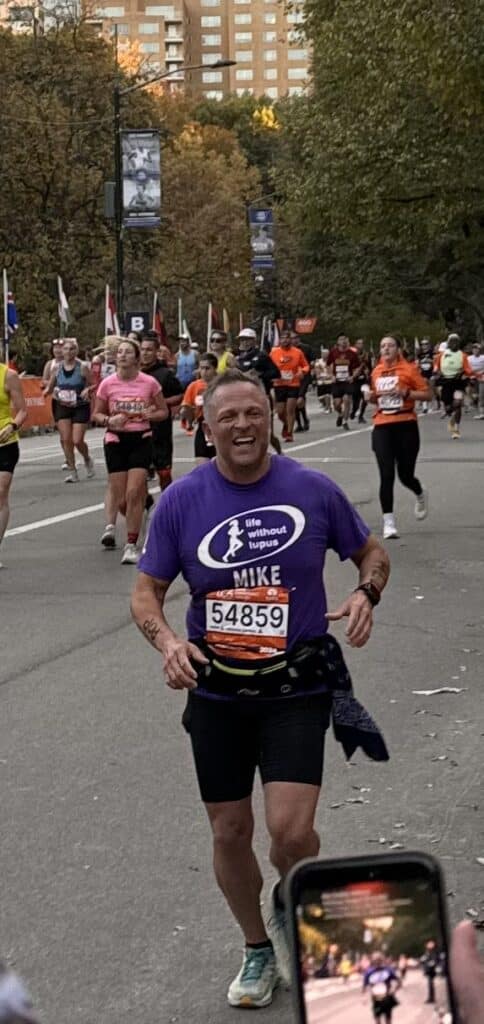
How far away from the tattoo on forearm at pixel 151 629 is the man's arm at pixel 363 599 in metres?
0.44

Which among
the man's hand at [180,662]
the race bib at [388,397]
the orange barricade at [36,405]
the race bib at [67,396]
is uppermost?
the man's hand at [180,662]

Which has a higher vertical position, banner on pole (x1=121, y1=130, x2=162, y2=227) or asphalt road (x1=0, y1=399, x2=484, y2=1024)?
banner on pole (x1=121, y1=130, x2=162, y2=227)

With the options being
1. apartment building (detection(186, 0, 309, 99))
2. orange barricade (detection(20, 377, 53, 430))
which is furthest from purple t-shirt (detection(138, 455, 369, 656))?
apartment building (detection(186, 0, 309, 99))

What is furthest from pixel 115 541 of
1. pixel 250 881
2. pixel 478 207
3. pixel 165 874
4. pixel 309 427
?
pixel 478 207

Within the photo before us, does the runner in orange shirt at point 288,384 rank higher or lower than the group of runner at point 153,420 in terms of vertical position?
lower

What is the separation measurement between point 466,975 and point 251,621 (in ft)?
8.76

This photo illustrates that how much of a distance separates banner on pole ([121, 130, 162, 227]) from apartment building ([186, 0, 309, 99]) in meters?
151

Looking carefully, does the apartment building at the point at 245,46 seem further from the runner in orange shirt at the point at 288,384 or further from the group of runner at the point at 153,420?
the group of runner at the point at 153,420

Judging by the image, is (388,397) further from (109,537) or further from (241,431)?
(241,431)

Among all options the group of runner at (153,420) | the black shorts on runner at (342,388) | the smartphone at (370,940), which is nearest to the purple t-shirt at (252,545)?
the smartphone at (370,940)

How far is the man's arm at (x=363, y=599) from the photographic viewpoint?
447 cm

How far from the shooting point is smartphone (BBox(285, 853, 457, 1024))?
5.77 feet

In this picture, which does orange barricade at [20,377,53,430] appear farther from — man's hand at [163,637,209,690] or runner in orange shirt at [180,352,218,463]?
man's hand at [163,637,209,690]

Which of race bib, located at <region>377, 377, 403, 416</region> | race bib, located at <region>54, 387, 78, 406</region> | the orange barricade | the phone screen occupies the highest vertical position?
the phone screen
